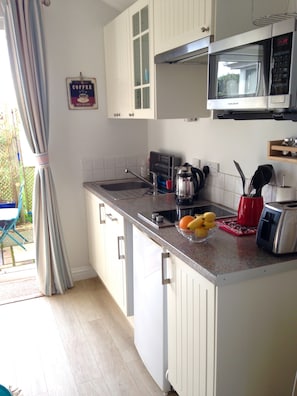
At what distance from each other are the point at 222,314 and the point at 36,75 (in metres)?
2.23

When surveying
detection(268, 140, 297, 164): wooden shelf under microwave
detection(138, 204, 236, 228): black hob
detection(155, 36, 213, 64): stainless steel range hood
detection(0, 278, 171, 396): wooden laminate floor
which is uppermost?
detection(155, 36, 213, 64): stainless steel range hood

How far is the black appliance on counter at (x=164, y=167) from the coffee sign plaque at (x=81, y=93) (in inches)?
27.2

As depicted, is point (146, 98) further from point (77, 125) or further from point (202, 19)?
point (77, 125)

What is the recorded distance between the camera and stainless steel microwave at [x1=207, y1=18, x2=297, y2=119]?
117 centimetres

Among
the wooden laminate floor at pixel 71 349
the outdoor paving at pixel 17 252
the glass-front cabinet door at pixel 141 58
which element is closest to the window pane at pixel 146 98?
the glass-front cabinet door at pixel 141 58

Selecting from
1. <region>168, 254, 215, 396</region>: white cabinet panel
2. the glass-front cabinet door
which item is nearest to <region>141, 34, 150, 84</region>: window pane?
the glass-front cabinet door

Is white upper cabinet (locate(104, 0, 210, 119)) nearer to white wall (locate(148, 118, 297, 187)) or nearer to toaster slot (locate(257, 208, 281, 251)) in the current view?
white wall (locate(148, 118, 297, 187))

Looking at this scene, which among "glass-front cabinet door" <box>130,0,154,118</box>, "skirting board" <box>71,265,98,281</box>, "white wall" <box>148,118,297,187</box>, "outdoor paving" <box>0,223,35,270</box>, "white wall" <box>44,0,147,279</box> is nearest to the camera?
"white wall" <box>148,118,297,187</box>

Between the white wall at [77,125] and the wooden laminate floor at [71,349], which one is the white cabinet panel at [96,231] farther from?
the wooden laminate floor at [71,349]

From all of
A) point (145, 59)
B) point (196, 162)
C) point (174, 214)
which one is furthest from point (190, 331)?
point (145, 59)

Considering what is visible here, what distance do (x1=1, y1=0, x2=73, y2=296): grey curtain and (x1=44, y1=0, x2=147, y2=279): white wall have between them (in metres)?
0.17

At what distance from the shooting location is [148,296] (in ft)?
6.39

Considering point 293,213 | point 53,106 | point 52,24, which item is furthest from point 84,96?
point 293,213

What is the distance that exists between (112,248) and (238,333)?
135 centimetres
